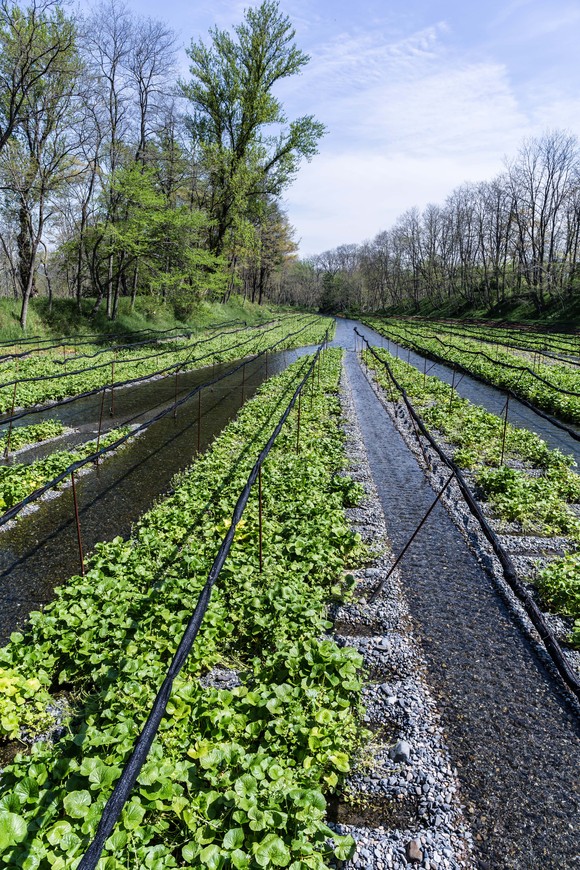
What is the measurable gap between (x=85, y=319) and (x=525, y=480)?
1148 inches

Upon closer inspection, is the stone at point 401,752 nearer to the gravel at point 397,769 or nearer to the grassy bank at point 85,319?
the gravel at point 397,769

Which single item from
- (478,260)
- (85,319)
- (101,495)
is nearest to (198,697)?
(101,495)

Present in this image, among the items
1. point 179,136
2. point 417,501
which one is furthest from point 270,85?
point 417,501

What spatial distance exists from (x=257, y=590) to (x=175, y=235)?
2808 centimetres

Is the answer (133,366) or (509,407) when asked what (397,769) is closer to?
(509,407)

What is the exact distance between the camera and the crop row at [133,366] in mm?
16875

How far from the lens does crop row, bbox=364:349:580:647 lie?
22.2 feet

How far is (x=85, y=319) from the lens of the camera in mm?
31359

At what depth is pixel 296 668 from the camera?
4938 millimetres

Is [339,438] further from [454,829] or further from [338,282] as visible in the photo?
[338,282]

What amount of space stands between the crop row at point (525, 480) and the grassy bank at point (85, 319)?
21.8 metres

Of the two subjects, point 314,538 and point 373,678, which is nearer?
point 373,678

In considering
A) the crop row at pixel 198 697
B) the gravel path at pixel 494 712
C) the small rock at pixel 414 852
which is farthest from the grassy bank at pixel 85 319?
the small rock at pixel 414 852

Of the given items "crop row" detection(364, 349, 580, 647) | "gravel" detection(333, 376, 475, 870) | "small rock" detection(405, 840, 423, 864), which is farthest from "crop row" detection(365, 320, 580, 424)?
"small rock" detection(405, 840, 423, 864)
